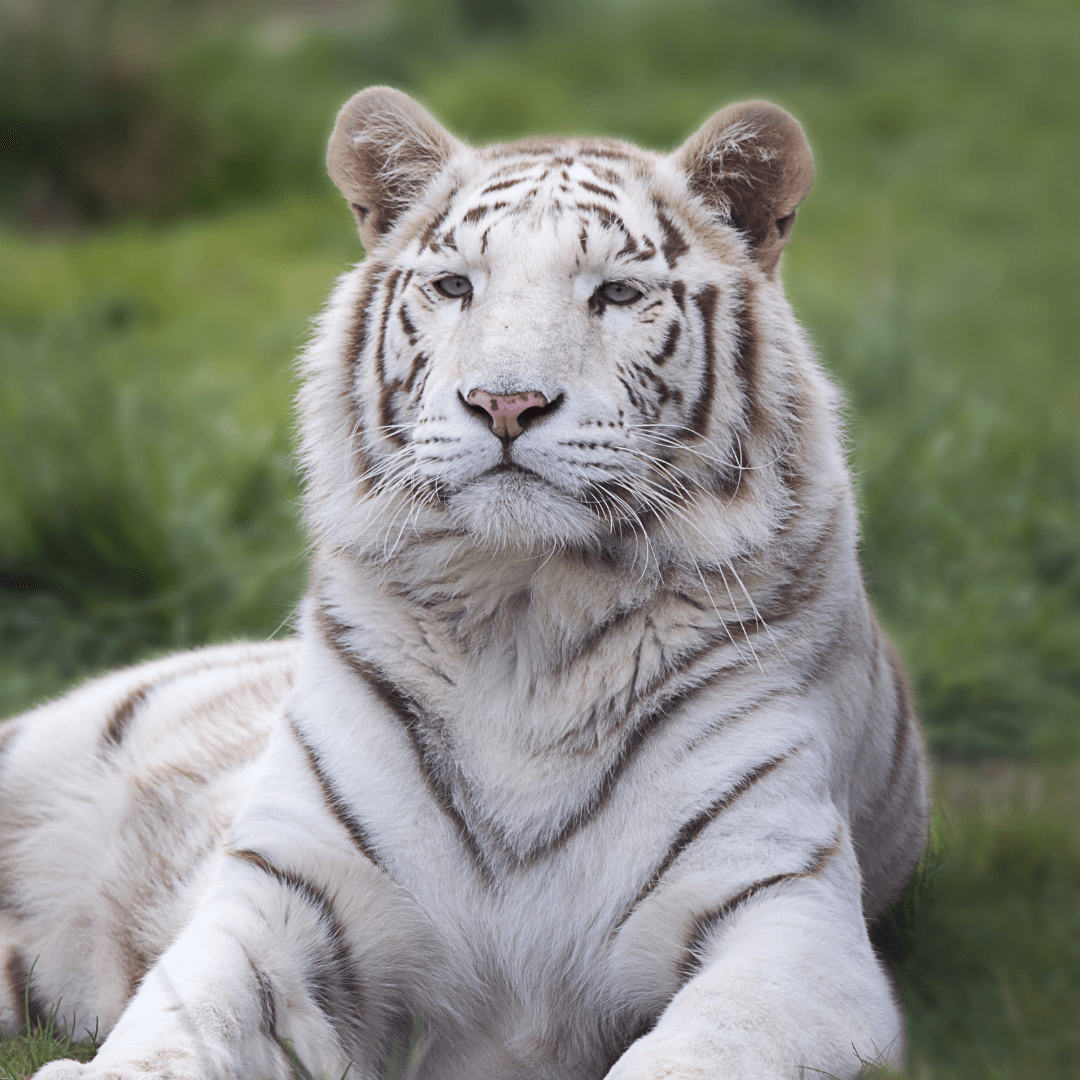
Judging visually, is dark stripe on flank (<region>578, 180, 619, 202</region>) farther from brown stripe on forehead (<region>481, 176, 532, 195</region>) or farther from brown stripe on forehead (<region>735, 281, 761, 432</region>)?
brown stripe on forehead (<region>735, 281, 761, 432</region>)

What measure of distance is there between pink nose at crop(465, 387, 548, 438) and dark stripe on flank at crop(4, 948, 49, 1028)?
4.22ft

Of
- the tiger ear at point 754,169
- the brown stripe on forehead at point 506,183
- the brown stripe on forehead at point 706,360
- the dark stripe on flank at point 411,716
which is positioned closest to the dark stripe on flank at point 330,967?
the dark stripe on flank at point 411,716

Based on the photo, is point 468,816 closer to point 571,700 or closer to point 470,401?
point 571,700

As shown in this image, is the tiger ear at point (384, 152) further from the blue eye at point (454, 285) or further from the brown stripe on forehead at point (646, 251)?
the brown stripe on forehead at point (646, 251)

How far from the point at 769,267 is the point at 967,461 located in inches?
137

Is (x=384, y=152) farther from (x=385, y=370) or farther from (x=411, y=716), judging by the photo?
(x=411, y=716)

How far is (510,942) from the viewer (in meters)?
2.11

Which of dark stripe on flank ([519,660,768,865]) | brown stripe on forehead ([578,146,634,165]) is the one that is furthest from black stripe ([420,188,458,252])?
dark stripe on flank ([519,660,768,865])

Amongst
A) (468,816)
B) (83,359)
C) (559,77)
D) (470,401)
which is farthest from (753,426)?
(559,77)

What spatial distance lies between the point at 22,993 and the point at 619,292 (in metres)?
1.61

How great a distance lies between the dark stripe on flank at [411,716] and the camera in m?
2.12

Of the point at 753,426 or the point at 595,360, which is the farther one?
the point at 753,426

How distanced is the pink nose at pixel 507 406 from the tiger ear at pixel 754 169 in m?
0.60

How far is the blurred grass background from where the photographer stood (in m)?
4.07
